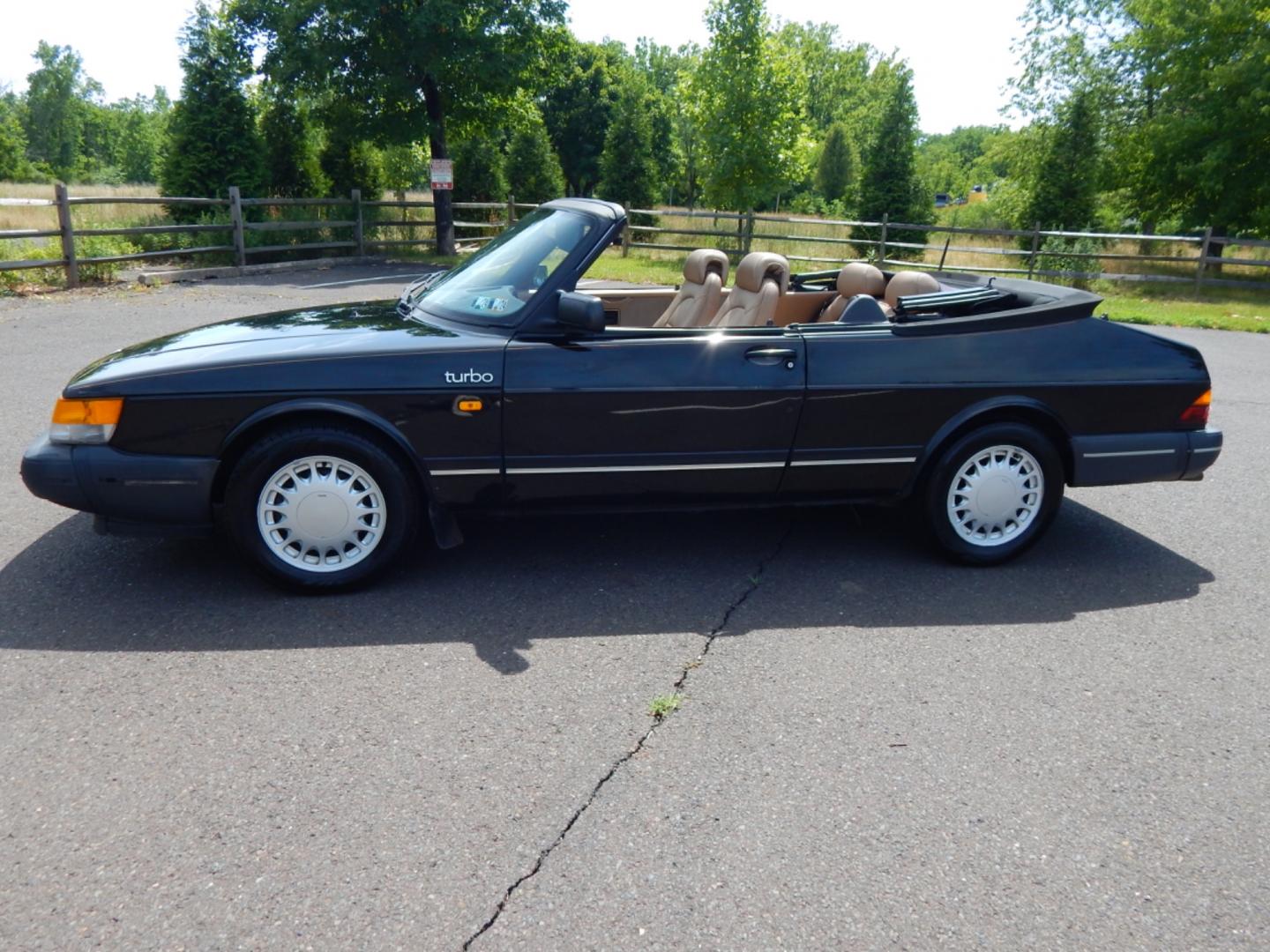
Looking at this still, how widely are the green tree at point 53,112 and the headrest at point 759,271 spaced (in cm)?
9817

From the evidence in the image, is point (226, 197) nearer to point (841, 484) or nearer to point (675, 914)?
point (841, 484)

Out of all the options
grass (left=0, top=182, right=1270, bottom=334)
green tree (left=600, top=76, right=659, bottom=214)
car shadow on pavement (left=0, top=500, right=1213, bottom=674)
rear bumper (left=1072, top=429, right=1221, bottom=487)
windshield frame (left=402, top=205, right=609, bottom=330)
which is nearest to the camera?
car shadow on pavement (left=0, top=500, right=1213, bottom=674)

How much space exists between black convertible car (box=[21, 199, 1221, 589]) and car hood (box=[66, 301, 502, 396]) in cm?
2

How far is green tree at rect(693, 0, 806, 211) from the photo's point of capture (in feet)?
78.3

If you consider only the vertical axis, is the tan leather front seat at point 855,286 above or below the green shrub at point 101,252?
above

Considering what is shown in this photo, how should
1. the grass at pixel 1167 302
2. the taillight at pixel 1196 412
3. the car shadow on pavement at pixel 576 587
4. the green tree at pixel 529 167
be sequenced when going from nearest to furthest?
the car shadow on pavement at pixel 576 587, the taillight at pixel 1196 412, the grass at pixel 1167 302, the green tree at pixel 529 167

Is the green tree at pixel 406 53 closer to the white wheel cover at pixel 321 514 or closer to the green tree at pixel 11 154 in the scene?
the white wheel cover at pixel 321 514

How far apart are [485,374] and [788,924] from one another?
244 centimetres

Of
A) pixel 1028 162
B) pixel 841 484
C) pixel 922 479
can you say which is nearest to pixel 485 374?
pixel 841 484

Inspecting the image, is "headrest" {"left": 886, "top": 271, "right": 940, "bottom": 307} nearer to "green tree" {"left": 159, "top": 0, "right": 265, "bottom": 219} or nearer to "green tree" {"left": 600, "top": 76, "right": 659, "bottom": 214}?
"green tree" {"left": 159, "top": 0, "right": 265, "bottom": 219}

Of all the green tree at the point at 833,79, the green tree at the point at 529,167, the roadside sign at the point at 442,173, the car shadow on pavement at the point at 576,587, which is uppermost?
the green tree at the point at 833,79

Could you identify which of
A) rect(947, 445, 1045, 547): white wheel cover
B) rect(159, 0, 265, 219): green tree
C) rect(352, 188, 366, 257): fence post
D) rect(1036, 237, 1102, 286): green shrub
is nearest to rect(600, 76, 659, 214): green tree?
rect(352, 188, 366, 257): fence post

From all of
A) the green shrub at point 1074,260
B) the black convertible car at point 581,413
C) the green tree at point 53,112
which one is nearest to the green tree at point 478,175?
the green shrub at point 1074,260

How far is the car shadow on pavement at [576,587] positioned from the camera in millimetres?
3787
